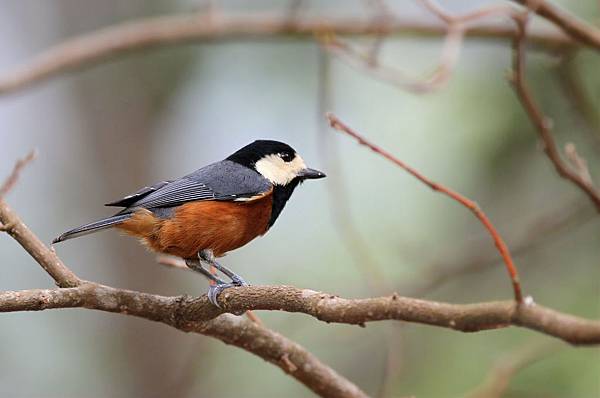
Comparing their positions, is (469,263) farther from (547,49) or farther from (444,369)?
(547,49)

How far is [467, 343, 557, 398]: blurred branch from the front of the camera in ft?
11.7

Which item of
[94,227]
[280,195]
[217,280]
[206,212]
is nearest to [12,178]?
[94,227]

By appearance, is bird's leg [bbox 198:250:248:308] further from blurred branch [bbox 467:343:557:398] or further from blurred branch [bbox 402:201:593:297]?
blurred branch [bbox 402:201:593:297]

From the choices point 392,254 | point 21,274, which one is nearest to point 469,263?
point 392,254

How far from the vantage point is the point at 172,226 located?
3.37 meters

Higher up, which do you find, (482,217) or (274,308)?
(482,217)

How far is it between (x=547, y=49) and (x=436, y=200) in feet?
6.38

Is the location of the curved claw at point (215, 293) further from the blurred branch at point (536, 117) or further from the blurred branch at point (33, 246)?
the blurred branch at point (536, 117)

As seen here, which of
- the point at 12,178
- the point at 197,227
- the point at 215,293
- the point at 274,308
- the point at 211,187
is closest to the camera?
the point at 274,308

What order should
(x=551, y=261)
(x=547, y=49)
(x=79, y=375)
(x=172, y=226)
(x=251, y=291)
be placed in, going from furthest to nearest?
(x=79, y=375), (x=551, y=261), (x=547, y=49), (x=172, y=226), (x=251, y=291)

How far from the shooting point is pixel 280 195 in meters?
3.63

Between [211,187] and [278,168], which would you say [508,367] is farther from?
[211,187]

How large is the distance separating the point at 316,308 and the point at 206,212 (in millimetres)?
1289

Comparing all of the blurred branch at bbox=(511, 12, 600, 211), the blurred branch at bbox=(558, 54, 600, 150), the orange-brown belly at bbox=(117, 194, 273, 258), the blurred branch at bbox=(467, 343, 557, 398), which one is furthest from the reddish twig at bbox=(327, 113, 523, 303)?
the blurred branch at bbox=(558, 54, 600, 150)
